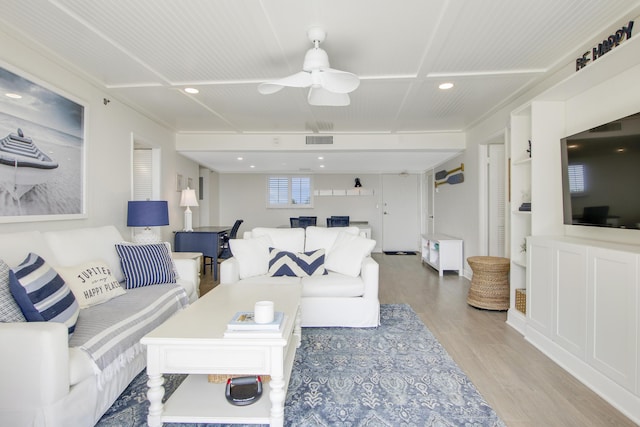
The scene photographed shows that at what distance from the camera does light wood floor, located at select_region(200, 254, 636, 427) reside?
1.67m

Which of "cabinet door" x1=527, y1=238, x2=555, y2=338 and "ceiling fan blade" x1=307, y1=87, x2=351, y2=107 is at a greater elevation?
"ceiling fan blade" x1=307, y1=87, x2=351, y2=107

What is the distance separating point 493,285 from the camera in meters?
3.33

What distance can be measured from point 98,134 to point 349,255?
111 inches

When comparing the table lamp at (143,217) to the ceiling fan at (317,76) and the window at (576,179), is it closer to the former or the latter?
the ceiling fan at (317,76)

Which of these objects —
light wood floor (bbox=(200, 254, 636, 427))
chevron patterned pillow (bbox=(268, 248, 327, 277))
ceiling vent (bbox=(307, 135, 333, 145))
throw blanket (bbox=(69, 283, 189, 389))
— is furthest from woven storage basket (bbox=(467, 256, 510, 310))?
throw blanket (bbox=(69, 283, 189, 389))

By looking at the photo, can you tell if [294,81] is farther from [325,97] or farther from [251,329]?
[251,329]

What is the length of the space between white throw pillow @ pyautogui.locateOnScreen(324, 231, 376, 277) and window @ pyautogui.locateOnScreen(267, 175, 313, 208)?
5.19 m

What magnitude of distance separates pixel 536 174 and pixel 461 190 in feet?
8.32

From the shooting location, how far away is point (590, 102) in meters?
2.35

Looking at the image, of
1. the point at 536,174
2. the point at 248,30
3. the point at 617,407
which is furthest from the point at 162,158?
the point at 617,407

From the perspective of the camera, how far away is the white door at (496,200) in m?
4.23

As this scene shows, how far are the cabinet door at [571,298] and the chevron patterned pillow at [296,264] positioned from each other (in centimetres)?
193

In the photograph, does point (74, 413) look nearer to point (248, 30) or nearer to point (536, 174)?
point (248, 30)

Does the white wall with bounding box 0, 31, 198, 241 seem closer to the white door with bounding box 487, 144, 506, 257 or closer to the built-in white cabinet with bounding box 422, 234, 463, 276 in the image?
the built-in white cabinet with bounding box 422, 234, 463, 276
